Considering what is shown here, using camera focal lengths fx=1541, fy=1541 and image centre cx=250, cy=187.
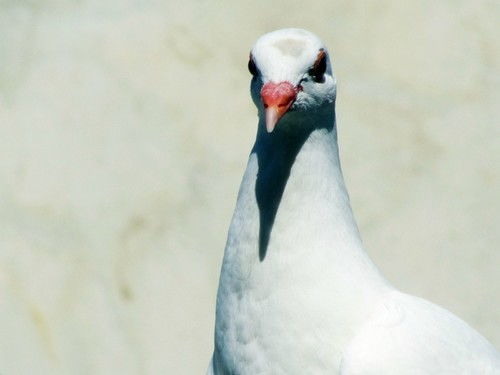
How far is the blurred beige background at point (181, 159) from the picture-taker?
8.45 m

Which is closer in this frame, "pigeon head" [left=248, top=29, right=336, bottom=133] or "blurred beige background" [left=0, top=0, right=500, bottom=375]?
"pigeon head" [left=248, top=29, right=336, bottom=133]

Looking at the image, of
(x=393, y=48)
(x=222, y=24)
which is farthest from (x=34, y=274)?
(x=393, y=48)

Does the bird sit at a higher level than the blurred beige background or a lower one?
higher

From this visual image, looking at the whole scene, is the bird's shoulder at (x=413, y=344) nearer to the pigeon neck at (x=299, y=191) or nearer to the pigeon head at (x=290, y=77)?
the pigeon neck at (x=299, y=191)

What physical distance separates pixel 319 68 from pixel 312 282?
2.32ft

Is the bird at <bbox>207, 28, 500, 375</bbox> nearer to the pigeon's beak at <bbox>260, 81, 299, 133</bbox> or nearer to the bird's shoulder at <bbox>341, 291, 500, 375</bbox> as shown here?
the bird's shoulder at <bbox>341, 291, 500, 375</bbox>

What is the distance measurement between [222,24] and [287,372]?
15.3 ft

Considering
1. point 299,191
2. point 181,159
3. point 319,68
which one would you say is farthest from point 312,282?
point 181,159

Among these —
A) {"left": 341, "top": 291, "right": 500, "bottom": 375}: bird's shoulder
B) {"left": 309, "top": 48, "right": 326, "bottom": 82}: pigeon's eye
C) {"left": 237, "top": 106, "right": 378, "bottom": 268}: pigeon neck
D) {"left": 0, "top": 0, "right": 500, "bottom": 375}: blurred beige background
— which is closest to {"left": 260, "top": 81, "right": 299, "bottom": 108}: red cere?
{"left": 309, "top": 48, "right": 326, "bottom": 82}: pigeon's eye

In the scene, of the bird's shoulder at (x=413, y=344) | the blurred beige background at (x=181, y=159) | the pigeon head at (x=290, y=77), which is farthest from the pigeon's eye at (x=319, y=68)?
the blurred beige background at (x=181, y=159)

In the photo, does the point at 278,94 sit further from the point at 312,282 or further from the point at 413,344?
the point at 413,344

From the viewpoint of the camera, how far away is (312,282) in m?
4.99

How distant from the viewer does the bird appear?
192 inches

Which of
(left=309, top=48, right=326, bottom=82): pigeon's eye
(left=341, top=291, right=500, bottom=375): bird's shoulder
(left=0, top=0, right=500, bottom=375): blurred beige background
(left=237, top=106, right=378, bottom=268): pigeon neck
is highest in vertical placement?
(left=309, top=48, right=326, bottom=82): pigeon's eye
